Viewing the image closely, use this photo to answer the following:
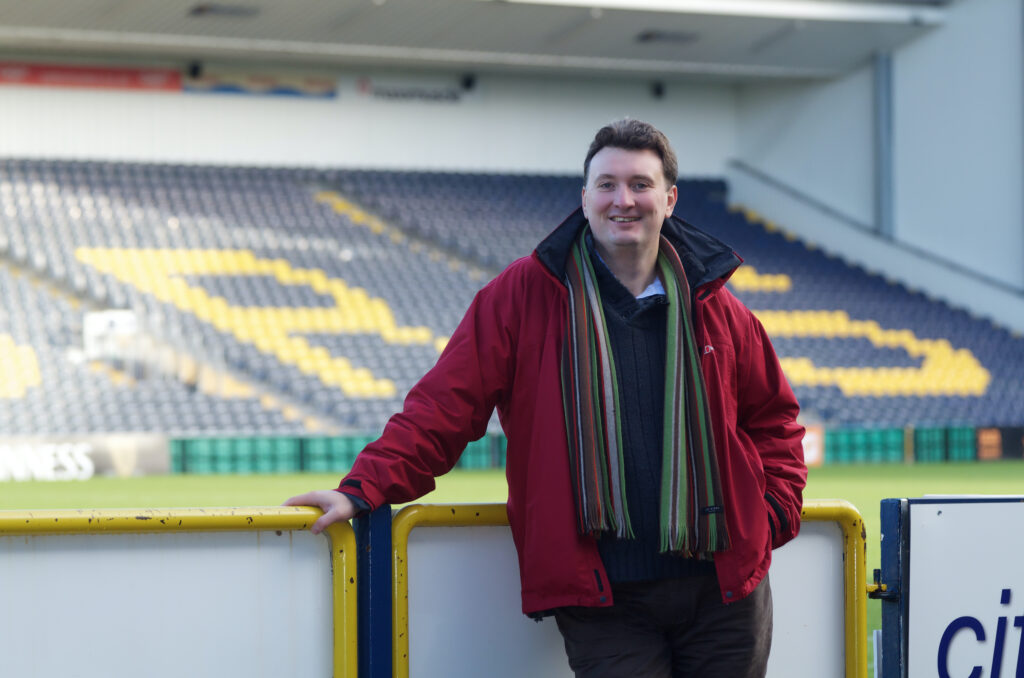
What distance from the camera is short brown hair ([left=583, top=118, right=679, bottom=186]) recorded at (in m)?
2.69

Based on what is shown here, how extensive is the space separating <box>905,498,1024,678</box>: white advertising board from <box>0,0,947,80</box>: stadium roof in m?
19.0

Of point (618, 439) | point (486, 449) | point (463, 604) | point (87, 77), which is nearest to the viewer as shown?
point (618, 439)

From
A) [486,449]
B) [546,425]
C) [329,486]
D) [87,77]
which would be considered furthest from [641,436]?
[87,77]

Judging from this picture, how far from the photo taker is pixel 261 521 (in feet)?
9.71

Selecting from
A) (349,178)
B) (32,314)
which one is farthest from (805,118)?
(32,314)

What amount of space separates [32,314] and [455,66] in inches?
394

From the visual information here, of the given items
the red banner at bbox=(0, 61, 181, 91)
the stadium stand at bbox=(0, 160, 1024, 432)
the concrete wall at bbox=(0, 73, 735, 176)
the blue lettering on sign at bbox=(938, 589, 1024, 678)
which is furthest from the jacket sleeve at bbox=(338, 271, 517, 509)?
the red banner at bbox=(0, 61, 181, 91)

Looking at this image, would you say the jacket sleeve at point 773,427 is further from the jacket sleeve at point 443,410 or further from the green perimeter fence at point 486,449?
the green perimeter fence at point 486,449

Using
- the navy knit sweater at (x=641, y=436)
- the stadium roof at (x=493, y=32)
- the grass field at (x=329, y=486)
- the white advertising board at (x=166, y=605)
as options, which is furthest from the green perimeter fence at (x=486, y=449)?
the navy knit sweater at (x=641, y=436)

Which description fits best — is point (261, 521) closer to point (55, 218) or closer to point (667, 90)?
point (55, 218)

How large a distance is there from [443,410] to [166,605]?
85cm

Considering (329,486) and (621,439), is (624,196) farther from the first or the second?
(329,486)

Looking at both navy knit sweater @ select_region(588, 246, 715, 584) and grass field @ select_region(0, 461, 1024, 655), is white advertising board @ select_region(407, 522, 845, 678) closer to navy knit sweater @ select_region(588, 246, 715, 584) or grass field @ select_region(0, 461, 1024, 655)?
navy knit sweater @ select_region(588, 246, 715, 584)

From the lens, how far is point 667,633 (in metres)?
2.75
